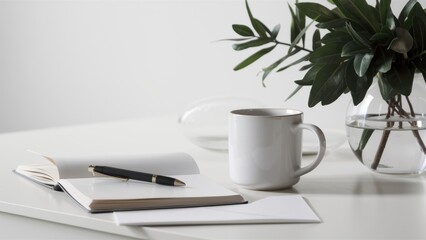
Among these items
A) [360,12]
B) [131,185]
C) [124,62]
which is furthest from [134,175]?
[124,62]

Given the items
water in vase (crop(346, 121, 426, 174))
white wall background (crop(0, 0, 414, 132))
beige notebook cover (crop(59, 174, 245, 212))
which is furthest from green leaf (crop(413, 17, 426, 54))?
white wall background (crop(0, 0, 414, 132))

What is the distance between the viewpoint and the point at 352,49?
974mm

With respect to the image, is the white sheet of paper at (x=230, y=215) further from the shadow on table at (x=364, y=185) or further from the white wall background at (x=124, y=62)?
the white wall background at (x=124, y=62)

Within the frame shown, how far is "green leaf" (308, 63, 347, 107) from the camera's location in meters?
1.00

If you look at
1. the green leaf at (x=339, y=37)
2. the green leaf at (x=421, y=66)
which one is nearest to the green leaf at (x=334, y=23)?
the green leaf at (x=339, y=37)

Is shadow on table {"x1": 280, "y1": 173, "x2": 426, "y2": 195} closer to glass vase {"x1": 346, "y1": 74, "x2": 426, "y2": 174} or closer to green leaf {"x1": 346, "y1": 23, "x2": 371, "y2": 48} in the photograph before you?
glass vase {"x1": 346, "y1": 74, "x2": 426, "y2": 174}

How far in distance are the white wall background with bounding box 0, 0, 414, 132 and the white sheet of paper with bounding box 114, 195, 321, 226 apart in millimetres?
1243

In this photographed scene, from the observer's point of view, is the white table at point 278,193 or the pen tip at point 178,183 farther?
the pen tip at point 178,183

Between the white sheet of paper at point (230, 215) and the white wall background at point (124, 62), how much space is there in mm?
1243

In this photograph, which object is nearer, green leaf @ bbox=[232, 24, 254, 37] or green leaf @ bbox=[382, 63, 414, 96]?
Result: green leaf @ bbox=[382, 63, 414, 96]

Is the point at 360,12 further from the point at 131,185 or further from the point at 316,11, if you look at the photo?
the point at 131,185

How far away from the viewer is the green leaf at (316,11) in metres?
1.05

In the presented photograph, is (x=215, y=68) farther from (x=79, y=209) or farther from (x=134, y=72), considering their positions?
(x=79, y=209)

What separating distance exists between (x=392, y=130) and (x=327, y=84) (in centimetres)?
13
